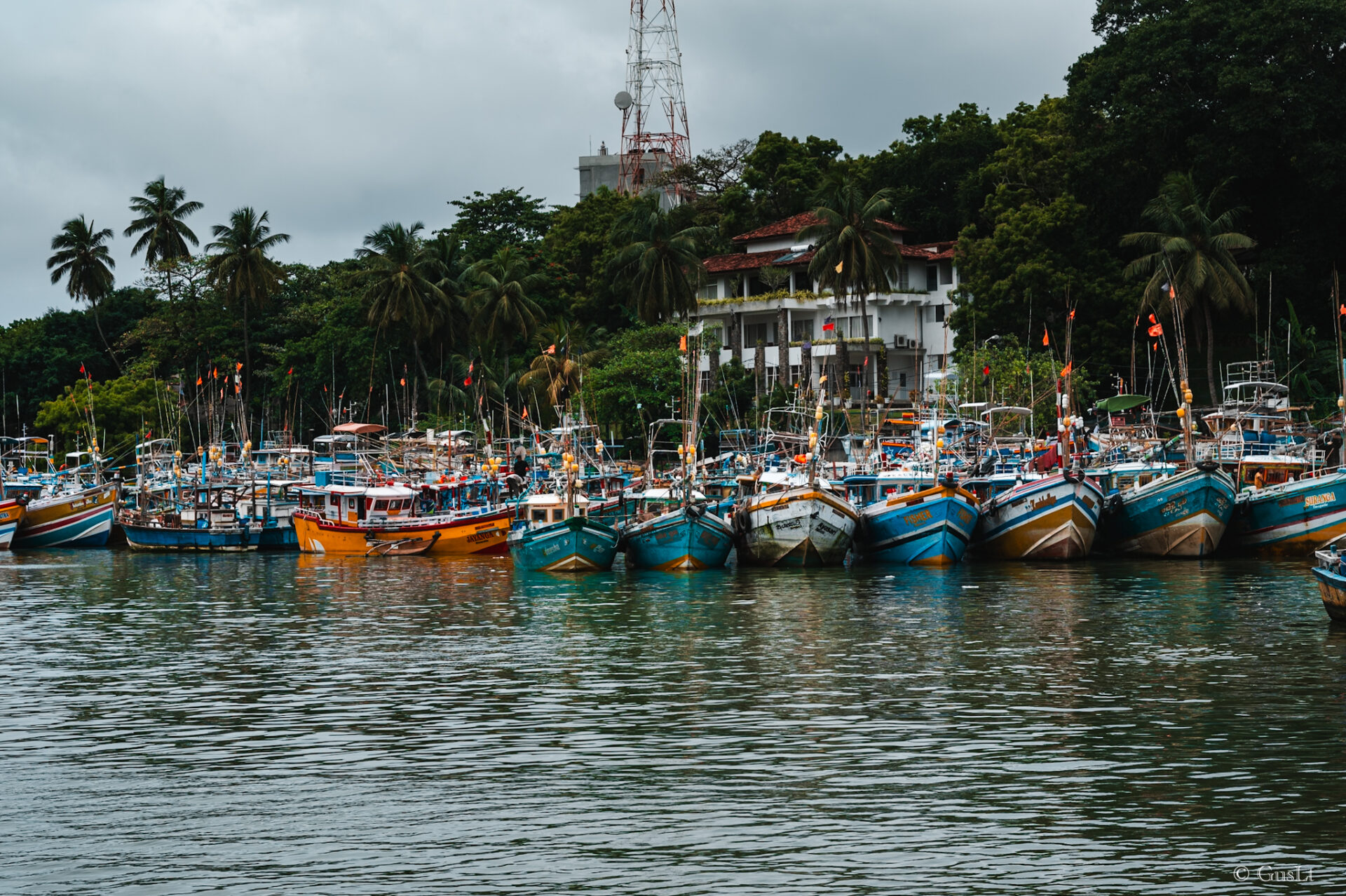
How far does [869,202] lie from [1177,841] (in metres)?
64.9

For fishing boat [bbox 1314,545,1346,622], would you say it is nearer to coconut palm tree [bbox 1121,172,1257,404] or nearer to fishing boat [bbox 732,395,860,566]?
fishing boat [bbox 732,395,860,566]

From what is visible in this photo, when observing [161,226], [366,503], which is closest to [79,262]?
[161,226]

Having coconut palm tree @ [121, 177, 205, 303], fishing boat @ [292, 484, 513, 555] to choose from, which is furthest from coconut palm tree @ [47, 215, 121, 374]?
fishing boat @ [292, 484, 513, 555]

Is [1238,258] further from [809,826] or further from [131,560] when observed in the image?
[809,826]

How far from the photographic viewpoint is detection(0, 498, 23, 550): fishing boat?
2518 inches

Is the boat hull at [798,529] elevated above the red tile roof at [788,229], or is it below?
below

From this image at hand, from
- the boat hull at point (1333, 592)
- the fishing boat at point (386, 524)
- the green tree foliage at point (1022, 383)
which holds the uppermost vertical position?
the green tree foliage at point (1022, 383)

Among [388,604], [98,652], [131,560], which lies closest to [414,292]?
[131,560]

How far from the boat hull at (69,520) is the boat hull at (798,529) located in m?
33.0

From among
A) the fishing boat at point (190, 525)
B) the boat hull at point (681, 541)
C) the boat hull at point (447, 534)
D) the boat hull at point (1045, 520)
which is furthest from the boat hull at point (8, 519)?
the boat hull at point (1045, 520)

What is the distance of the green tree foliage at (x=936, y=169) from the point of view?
8969cm

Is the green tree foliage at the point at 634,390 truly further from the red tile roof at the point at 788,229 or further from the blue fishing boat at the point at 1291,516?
the blue fishing boat at the point at 1291,516

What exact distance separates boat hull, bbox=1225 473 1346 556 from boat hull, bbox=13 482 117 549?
4681 cm

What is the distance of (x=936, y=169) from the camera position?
9188 cm
